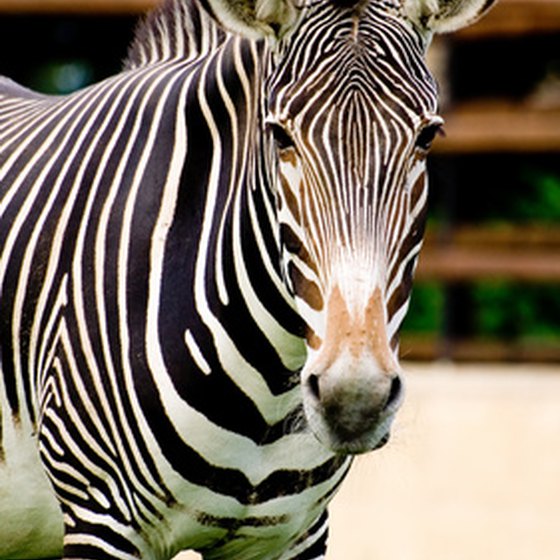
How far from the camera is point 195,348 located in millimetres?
3906

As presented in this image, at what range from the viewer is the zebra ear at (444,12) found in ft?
11.9

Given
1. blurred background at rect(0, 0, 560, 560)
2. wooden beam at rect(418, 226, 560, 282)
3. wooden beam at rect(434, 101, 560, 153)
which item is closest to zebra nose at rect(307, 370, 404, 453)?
blurred background at rect(0, 0, 560, 560)

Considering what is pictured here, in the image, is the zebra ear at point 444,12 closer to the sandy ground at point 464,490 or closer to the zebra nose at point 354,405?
the zebra nose at point 354,405

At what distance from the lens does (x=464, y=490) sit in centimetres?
853

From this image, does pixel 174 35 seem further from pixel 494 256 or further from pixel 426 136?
pixel 494 256

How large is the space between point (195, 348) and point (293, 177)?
608 millimetres

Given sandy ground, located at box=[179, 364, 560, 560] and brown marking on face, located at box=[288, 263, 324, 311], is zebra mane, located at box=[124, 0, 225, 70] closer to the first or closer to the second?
brown marking on face, located at box=[288, 263, 324, 311]

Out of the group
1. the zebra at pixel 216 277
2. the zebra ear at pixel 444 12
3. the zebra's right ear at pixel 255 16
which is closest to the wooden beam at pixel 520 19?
the zebra at pixel 216 277

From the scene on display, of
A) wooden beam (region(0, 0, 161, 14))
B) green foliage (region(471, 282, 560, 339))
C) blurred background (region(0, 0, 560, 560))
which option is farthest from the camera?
green foliage (region(471, 282, 560, 339))

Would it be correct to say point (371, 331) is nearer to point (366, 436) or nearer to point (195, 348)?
point (366, 436)

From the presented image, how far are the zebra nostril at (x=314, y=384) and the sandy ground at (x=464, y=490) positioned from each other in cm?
440

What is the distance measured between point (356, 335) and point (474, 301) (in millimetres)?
11021

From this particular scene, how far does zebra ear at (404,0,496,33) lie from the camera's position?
3617 mm

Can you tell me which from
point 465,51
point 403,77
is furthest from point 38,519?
point 465,51
